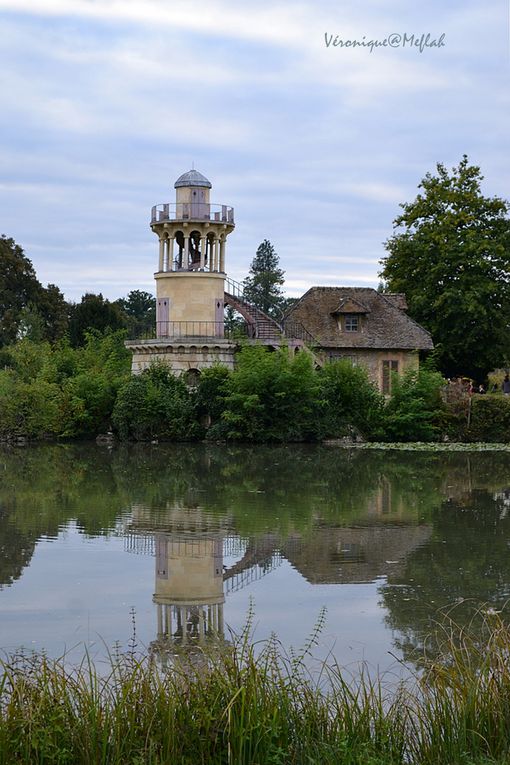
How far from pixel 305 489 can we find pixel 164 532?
8.06 metres

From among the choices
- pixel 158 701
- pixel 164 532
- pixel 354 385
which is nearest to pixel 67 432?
pixel 354 385

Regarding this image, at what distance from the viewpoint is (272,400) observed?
4466cm

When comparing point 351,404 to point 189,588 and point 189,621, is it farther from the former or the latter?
point 189,621

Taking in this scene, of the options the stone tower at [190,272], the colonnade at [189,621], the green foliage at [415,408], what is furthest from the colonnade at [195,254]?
the colonnade at [189,621]

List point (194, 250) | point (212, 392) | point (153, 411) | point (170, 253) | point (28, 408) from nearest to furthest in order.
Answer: point (153, 411) → point (212, 392) → point (28, 408) → point (170, 253) → point (194, 250)

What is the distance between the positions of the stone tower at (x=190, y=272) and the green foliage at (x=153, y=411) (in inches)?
101

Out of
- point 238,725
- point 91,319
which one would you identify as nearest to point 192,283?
point 91,319

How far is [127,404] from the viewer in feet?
151

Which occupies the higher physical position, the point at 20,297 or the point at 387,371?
the point at 20,297

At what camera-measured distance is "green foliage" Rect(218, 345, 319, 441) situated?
44.5 meters

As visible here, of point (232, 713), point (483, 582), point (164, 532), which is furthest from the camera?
point (164, 532)

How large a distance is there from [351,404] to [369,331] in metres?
7.84

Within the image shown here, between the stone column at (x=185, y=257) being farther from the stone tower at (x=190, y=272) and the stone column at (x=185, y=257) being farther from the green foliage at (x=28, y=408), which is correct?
the green foliage at (x=28, y=408)

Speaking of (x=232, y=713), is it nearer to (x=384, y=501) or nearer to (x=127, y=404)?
(x=384, y=501)
